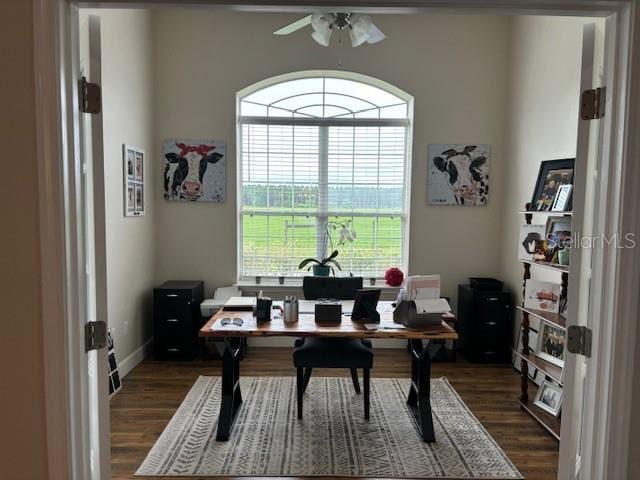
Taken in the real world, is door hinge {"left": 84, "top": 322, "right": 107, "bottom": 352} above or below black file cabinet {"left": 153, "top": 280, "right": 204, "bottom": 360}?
above

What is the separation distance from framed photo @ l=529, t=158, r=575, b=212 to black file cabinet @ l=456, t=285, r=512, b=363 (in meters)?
1.04

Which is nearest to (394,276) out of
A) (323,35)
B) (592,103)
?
(323,35)

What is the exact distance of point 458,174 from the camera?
464 centimetres

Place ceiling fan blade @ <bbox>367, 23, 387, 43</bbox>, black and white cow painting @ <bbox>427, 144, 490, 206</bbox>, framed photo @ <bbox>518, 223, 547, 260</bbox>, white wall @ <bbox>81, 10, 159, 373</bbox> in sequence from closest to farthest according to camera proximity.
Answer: ceiling fan blade @ <bbox>367, 23, 387, 43</bbox>
framed photo @ <bbox>518, 223, 547, 260</bbox>
white wall @ <bbox>81, 10, 159, 373</bbox>
black and white cow painting @ <bbox>427, 144, 490, 206</bbox>

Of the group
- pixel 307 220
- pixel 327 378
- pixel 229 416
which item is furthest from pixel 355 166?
pixel 229 416

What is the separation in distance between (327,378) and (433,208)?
2084mm

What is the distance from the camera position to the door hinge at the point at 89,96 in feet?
4.37

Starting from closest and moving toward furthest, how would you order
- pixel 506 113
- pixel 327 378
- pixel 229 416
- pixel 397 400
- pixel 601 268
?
pixel 601 268, pixel 229 416, pixel 397 400, pixel 327 378, pixel 506 113

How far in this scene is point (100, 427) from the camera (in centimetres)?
144

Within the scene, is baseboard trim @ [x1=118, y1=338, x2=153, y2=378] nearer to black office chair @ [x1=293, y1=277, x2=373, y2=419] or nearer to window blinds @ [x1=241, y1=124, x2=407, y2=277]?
window blinds @ [x1=241, y1=124, x2=407, y2=277]

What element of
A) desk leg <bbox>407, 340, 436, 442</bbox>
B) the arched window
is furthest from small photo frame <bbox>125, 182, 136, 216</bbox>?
desk leg <bbox>407, 340, 436, 442</bbox>

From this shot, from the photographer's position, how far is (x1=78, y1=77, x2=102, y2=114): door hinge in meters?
1.33

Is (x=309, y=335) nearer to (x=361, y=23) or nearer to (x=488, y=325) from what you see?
(x=361, y=23)

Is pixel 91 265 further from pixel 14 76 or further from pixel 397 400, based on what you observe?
pixel 397 400
